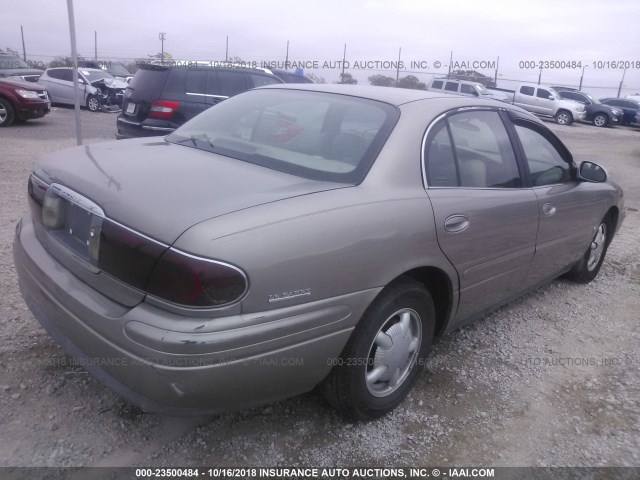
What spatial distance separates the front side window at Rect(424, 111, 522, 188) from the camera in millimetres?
2805

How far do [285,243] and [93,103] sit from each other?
17.2 m

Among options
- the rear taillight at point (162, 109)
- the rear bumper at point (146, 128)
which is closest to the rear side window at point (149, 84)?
the rear taillight at point (162, 109)

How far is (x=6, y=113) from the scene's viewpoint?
12.0 metres

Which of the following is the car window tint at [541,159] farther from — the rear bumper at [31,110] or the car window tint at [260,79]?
the rear bumper at [31,110]

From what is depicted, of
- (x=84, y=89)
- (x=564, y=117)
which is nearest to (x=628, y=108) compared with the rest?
(x=564, y=117)

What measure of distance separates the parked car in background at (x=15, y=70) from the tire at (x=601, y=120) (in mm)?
24650

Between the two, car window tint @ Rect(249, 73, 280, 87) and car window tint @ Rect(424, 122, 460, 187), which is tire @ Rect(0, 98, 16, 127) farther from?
car window tint @ Rect(424, 122, 460, 187)

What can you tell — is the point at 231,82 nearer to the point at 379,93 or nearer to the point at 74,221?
the point at 379,93

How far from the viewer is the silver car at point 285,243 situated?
193 cm

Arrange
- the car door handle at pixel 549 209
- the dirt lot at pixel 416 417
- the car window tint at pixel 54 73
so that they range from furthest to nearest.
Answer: the car window tint at pixel 54 73 < the car door handle at pixel 549 209 < the dirt lot at pixel 416 417

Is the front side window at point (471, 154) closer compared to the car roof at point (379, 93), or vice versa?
the front side window at point (471, 154)

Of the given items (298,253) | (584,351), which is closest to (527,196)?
(584,351)

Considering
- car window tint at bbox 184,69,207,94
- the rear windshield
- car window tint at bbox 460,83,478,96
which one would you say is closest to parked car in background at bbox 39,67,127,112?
car window tint at bbox 184,69,207,94

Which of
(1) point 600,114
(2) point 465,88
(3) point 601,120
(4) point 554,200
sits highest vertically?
(4) point 554,200
